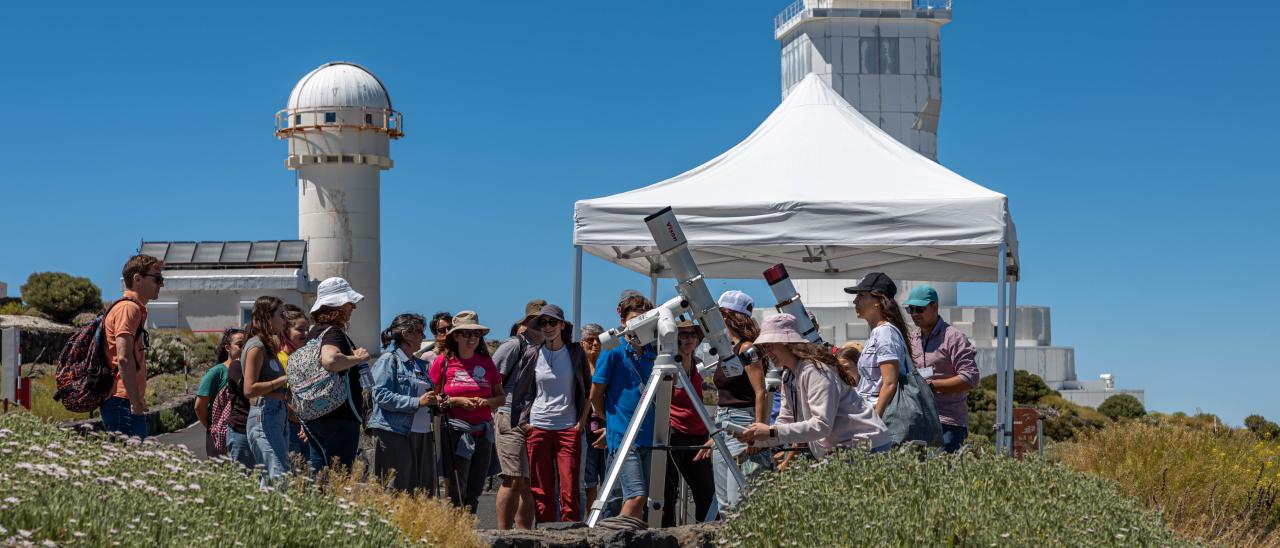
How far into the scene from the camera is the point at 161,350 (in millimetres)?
35281

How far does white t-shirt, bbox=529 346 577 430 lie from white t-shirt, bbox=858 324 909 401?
6.21 ft

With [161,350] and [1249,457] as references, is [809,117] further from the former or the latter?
[161,350]

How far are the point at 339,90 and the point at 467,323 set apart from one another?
4474 centimetres

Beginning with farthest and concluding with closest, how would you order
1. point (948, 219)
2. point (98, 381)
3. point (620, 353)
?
1. point (948, 219)
2. point (620, 353)
3. point (98, 381)

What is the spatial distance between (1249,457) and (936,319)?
3.71m

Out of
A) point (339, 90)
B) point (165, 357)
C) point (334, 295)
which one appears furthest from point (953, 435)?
point (339, 90)

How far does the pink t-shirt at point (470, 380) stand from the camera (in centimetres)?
903

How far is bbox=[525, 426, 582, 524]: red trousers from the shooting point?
8.69 metres

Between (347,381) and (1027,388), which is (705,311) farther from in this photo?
(1027,388)

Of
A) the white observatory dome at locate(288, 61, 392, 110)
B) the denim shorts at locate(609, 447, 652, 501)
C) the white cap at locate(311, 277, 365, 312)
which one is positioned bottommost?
the denim shorts at locate(609, 447, 652, 501)

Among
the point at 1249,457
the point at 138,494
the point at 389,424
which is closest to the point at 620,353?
the point at 389,424

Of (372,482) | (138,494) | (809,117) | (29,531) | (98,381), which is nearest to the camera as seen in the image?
(29,531)

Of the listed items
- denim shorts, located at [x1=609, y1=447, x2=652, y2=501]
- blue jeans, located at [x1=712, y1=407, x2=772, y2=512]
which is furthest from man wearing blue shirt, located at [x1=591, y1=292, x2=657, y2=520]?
blue jeans, located at [x1=712, y1=407, x2=772, y2=512]

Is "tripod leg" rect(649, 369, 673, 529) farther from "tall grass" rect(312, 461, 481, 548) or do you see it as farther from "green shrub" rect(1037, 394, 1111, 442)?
"green shrub" rect(1037, 394, 1111, 442)
